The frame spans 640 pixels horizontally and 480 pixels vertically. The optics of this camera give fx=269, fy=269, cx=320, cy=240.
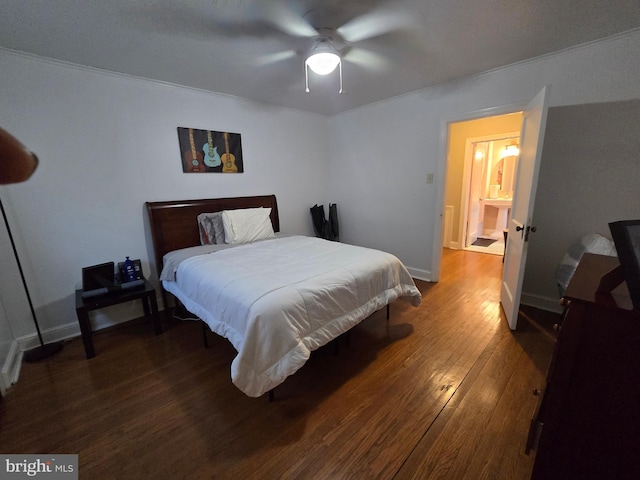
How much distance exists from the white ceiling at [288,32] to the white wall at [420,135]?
0.18m

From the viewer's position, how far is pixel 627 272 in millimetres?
829

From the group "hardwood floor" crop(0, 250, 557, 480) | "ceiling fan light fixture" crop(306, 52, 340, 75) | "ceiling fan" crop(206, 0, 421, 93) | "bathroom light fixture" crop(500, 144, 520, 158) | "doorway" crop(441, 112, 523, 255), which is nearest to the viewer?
"hardwood floor" crop(0, 250, 557, 480)

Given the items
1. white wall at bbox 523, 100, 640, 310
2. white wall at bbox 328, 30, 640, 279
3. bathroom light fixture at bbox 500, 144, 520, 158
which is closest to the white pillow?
white wall at bbox 328, 30, 640, 279

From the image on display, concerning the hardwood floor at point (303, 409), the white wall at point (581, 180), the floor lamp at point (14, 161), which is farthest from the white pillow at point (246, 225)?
the white wall at point (581, 180)

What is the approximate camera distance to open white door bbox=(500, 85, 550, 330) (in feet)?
6.48

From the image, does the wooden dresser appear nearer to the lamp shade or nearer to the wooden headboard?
the lamp shade

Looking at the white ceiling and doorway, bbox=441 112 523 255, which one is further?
doorway, bbox=441 112 523 255

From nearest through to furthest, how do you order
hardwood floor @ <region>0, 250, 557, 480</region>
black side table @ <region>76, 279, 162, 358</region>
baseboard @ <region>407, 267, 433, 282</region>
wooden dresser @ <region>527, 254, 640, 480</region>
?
1. wooden dresser @ <region>527, 254, 640, 480</region>
2. hardwood floor @ <region>0, 250, 557, 480</region>
3. black side table @ <region>76, 279, 162, 358</region>
4. baseboard @ <region>407, 267, 433, 282</region>

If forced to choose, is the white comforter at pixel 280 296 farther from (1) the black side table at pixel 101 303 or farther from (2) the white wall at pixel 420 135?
(2) the white wall at pixel 420 135

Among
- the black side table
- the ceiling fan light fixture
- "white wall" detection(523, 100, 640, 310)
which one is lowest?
the black side table

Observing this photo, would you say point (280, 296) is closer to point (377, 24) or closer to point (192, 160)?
point (377, 24)

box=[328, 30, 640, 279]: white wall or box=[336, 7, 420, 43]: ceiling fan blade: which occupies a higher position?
box=[336, 7, 420, 43]: ceiling fan blade

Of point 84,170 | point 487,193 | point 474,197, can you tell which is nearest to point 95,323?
point 84,170

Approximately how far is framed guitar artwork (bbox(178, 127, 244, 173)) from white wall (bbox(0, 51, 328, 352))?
7 centimetres
